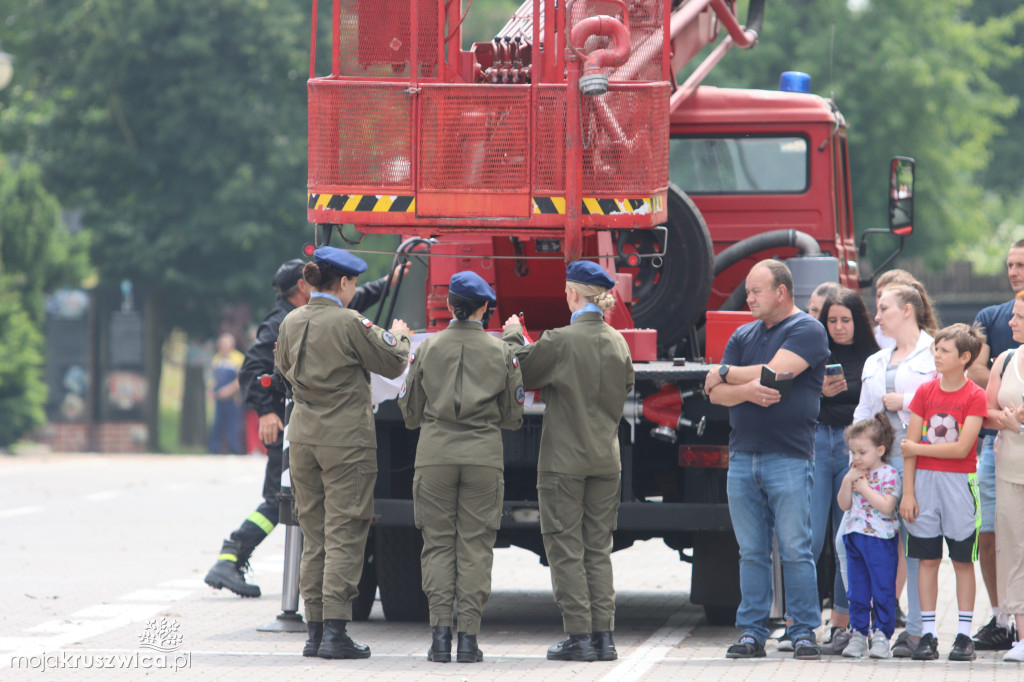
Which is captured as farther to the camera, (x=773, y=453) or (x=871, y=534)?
(x=871, y=534)

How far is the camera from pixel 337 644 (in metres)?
8.13

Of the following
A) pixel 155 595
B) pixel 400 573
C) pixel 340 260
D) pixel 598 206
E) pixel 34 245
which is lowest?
pixel 155 595

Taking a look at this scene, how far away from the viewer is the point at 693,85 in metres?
11.6

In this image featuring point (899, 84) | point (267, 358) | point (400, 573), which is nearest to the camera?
point (400, 573)

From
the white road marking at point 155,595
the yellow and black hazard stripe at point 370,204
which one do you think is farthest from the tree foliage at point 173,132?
the yellow and black hazard stripe at point 370,204

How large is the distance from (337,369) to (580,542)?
143 cm

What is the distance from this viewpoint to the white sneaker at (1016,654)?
8.05 meters

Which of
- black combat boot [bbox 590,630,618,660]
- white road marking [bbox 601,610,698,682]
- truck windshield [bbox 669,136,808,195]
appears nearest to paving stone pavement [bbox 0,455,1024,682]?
white road marking [bbox 601,610,698,682]

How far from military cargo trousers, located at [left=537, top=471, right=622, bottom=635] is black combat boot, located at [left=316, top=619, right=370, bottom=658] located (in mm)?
998

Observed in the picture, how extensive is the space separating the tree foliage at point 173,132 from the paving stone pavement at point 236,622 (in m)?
13.1

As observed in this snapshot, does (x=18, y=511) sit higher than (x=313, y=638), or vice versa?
(x=313, y=638)

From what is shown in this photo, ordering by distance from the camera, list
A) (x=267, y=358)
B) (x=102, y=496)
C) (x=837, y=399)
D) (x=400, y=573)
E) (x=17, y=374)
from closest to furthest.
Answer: (x=837, y=399)
(x=400, y=573)
(x=267, y=358)
(x=102, y=496)
(x=17, y=374)

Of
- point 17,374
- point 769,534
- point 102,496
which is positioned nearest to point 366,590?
point 769,534

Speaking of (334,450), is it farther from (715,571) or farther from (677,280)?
(677,280)
